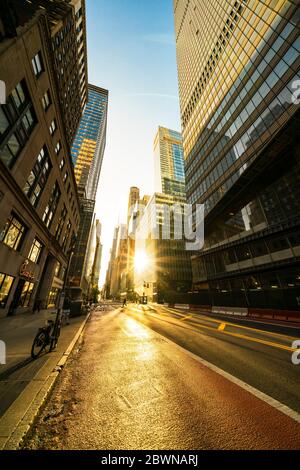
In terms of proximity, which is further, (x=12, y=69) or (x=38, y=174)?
(x=38, y=174)

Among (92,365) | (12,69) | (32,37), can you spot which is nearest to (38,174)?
(12,69)

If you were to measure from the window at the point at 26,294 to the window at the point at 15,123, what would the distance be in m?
12.8

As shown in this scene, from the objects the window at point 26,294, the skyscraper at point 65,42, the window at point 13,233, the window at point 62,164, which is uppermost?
the skyscraper at point 65,42

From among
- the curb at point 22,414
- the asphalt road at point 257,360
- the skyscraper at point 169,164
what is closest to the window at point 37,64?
the curb at point 22,414

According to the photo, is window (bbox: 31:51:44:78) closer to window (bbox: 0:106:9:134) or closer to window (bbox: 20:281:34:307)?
window (bbox: 0:106:9:134)

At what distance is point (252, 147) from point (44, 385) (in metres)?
31.5

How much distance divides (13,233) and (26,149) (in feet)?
25.6

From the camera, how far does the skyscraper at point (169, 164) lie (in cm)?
10750

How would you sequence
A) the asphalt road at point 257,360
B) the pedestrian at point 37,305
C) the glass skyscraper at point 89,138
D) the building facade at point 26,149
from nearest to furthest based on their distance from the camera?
the asphalt road at point 257,360
the building facade at point 26,149
the pedestrian at point 37,305
the glass skyscraper at point 89,138

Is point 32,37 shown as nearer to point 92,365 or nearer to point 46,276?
point 92,365

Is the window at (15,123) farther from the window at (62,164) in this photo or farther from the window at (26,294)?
the window at (26,294)

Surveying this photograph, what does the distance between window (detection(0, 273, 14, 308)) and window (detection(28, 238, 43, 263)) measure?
4421mm

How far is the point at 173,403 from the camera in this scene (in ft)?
12.5
